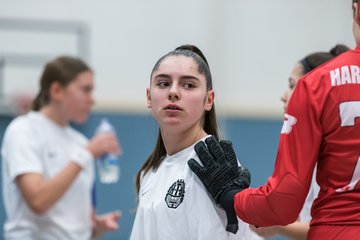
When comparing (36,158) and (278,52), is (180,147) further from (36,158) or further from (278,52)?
(278,52)

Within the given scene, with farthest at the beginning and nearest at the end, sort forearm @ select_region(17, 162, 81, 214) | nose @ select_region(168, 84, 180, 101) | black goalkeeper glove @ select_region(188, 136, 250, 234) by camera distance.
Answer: forearm @ select_region(17, 162, 81, 214)
nose @ select_region(168, 84, 180, 101)
black goalkeeper glove @ select_region(188, 136, 250, 234)

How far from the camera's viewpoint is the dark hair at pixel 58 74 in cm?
374

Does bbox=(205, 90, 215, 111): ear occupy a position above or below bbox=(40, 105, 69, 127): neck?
above

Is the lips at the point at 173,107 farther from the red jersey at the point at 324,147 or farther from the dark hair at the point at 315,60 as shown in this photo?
the dark hair at the point at 315,60

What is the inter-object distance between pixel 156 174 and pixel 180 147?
0.44 ft

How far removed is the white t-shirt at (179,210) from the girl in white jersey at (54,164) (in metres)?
1.35

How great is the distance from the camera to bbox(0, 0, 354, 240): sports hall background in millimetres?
6164

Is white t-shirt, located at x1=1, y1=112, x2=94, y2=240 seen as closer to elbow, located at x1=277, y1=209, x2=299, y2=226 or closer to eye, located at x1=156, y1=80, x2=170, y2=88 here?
eye, located at x1=156, y1=80, x2=170, y2=88

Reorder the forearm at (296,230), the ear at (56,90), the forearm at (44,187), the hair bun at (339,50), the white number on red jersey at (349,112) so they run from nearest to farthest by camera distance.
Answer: the white number on red jersey at (349,112) < the forearm at (296,230) < the hair bun at (339,50) < the forearm at (44,187) < the ear at (56,90)

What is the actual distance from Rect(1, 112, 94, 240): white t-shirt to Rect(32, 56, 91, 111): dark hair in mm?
99

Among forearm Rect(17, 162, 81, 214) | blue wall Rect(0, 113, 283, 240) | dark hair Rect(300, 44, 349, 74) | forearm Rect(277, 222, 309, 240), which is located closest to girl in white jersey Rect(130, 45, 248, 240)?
forearm Rect(277, 222, 309, 240)

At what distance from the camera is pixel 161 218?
2105mm

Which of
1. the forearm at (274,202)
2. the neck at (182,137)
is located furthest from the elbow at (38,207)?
the forearm at (274,202)

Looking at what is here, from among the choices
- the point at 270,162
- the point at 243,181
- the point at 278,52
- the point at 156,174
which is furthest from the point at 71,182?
the point at 278,52
